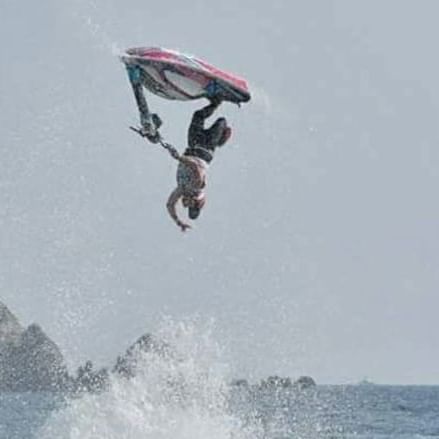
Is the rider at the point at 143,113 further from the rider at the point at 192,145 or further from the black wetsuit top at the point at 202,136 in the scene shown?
the black wetsuit top at the point at 202,136

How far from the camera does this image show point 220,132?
25516 mm

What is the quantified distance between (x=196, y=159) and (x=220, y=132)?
95 centimetres

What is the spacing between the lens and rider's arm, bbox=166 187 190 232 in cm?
2503

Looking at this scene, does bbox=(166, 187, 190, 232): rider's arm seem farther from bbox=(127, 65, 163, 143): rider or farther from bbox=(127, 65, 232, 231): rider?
bbox=(127, 65, 163, 143): rider

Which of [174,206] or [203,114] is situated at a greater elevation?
[203,114]

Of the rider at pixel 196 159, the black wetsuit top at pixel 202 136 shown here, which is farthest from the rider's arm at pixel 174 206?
the black wetsuit top at pixel 202 136

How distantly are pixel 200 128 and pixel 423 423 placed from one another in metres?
71.1

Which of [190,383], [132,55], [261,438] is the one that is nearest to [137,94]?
[132,55]

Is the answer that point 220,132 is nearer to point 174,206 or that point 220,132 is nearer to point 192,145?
point 192,145

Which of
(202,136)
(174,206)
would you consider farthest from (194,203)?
(202,136)

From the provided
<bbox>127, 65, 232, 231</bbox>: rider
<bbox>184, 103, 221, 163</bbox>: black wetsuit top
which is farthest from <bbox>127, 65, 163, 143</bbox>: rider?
<bbox>184, 103, 221, 163</bbox>: black wetsuit top

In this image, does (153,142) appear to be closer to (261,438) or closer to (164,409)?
(164,409)

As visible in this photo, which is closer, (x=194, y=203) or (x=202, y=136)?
(x=194, y=203)

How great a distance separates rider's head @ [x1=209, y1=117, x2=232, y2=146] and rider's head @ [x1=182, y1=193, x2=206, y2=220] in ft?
4.08
